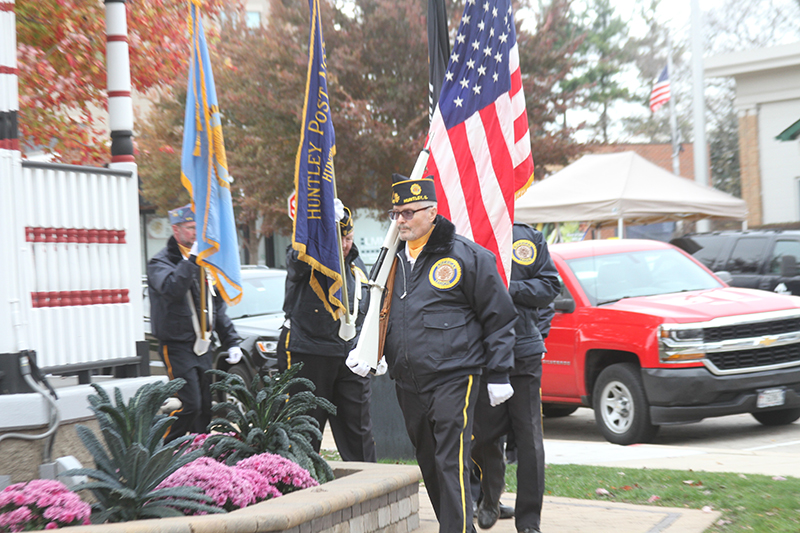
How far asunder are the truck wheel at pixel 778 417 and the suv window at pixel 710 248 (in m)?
4.54

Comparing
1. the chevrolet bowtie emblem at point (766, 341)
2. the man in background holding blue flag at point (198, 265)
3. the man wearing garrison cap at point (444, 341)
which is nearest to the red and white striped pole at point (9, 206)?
the man in background holding blue flag at point (198, 265)

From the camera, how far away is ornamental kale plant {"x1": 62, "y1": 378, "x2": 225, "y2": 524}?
439 centimetres

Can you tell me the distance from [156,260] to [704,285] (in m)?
6.11

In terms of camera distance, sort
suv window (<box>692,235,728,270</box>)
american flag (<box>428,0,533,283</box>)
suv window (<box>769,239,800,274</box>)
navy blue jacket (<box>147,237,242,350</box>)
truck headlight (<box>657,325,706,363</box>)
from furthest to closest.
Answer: suv window (<box>692,235,728,270</box>), suv window (<box>769,239,800,274</box>), truck headlight (<box>657,325,706,363</box>), navy blue jacket (<box>147,237,242,350</box>), american flag (<box>428,0,533,283</box>)

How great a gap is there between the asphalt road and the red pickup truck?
29 cm

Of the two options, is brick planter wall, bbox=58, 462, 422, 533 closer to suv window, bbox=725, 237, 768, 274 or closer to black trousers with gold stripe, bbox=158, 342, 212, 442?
black trousers with gold stripe, bbox=158, 342, 212, 442

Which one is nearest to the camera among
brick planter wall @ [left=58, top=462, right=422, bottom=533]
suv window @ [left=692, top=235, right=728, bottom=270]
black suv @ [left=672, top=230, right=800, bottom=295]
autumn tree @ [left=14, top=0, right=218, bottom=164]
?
brick planter wall @ [left=58, top=462, right=422, bottom=533]

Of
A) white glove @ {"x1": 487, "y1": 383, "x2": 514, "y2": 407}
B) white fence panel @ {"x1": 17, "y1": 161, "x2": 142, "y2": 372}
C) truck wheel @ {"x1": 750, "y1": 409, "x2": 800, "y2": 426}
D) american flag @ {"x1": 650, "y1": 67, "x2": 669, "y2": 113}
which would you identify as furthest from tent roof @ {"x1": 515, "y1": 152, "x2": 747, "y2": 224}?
white fence panel @ {"x1": 17, "y1": 161, "x2": 142, "y2": 372}

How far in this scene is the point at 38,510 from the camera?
414cm

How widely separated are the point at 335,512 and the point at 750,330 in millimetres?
5616

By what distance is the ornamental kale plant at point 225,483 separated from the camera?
464 centimetres

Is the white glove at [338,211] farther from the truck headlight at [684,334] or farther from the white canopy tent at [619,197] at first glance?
the white canopy tent at [619,197]

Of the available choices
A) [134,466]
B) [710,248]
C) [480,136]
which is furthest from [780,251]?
[134,466]

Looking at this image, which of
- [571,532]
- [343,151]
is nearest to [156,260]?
[571,532]
